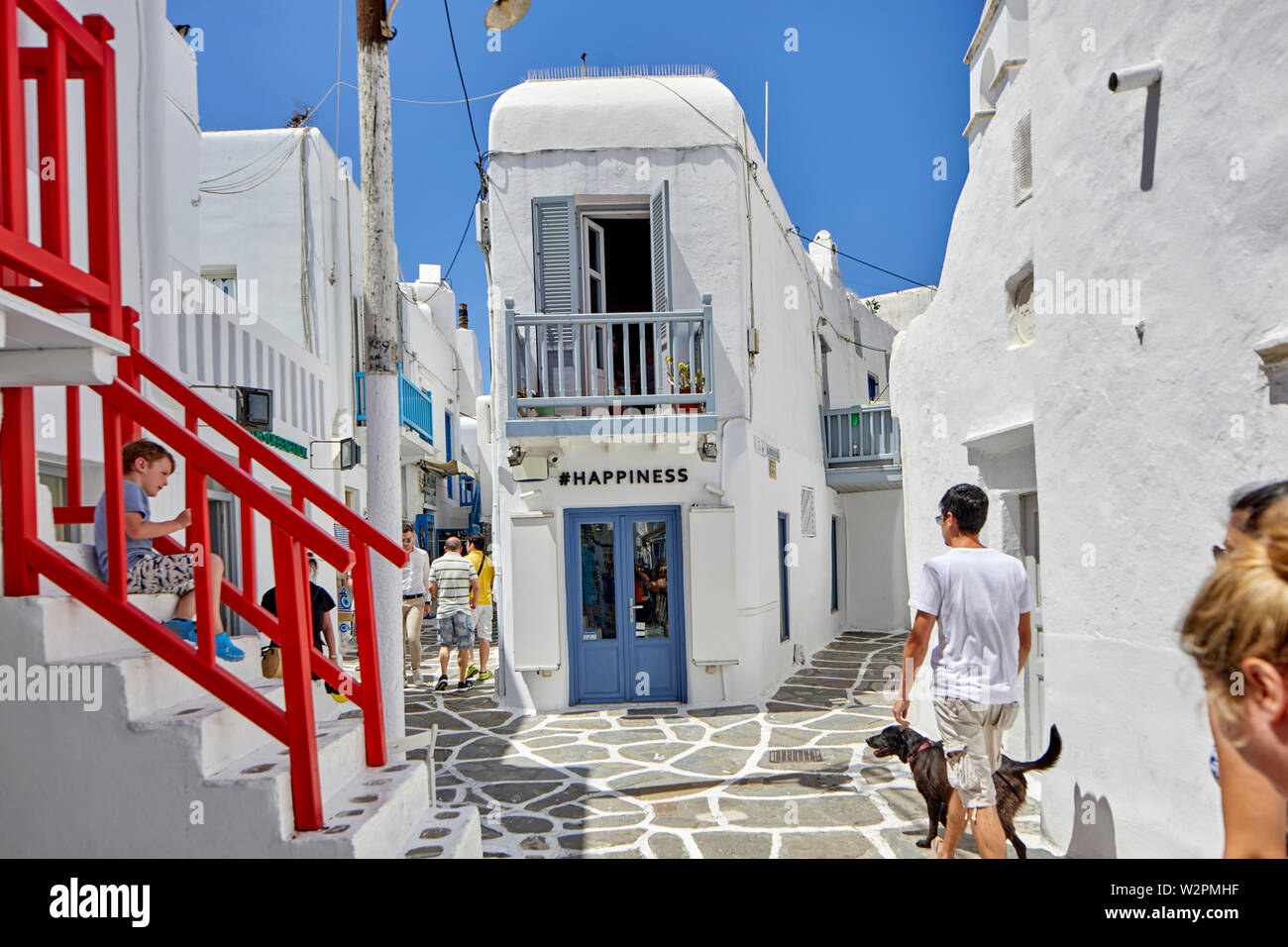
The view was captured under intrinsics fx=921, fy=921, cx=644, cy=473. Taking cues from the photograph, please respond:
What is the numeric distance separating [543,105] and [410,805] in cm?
921

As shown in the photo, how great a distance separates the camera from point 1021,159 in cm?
647

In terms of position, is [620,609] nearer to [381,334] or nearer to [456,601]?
[456,601]

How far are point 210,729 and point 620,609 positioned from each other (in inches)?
302

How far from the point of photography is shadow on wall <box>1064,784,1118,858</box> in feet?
15.4

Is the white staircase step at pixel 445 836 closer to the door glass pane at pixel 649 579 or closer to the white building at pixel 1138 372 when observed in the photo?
the white building at pixel 1138 372

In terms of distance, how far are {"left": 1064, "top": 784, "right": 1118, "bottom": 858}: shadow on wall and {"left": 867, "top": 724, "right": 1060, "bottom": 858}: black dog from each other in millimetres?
286

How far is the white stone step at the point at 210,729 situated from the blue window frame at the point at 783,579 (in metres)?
9.59

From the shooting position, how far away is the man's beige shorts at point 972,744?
4.44 meters

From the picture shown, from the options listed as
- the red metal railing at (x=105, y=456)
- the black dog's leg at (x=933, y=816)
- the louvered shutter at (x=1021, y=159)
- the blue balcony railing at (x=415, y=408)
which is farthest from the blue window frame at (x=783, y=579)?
the red metal railing at (x=105, y=456)

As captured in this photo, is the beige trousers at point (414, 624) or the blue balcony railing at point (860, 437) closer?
the beige trousers at point (414, 624)

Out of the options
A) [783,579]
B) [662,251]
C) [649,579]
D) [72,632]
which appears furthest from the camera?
[783,579]

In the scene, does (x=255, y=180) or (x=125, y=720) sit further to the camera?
(x=255, y=180)

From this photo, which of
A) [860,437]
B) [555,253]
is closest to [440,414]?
[860,437]

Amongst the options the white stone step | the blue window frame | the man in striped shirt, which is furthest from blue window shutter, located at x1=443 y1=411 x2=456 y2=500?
the white stone step
